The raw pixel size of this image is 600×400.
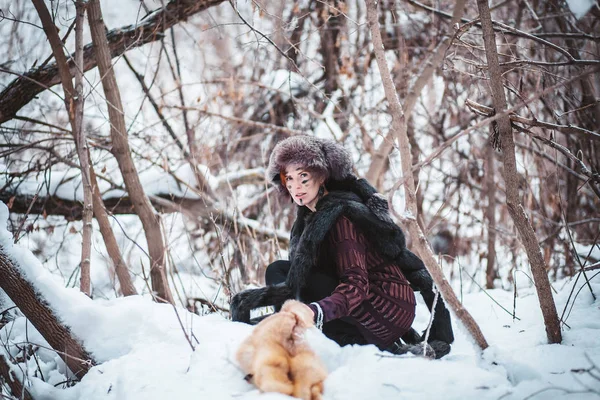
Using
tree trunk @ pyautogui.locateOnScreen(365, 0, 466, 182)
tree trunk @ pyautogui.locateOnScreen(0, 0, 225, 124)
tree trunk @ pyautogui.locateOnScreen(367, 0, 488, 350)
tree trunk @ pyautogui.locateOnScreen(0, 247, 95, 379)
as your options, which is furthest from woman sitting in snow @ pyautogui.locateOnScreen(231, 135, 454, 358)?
tree trunk @ pyautogui.locateOnScreen(0, 0, 225, 124)

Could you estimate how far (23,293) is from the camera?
6.12ft

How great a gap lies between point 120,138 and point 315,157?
59.8 inches

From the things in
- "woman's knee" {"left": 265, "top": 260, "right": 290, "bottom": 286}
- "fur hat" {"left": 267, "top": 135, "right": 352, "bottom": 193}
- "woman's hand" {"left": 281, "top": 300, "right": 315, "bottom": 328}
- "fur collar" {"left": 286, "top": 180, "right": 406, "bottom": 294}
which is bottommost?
"woman's hand" {"left": 281, "top": 300, "right": 315, "bottom": 328}

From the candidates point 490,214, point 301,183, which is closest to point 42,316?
point 301,183

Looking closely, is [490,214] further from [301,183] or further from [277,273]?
[301,183]

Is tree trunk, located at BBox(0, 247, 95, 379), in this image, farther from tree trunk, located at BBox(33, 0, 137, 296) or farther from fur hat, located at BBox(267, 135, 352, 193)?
fur hat, located at BBox(267, 135, 352, 193)

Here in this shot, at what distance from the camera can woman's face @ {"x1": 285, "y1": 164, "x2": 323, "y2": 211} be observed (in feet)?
7.16

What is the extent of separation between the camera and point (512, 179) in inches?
75.7

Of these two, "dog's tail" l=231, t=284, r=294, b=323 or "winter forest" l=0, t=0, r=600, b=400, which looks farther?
"dog's tail" l=231, t=284, r=294, b=323

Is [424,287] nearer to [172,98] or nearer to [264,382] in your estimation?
[264,382]

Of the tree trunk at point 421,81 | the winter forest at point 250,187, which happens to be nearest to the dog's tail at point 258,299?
the winter forest at point 250,187

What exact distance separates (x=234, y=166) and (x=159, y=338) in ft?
12.4

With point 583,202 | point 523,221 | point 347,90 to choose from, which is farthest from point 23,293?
point 583,202

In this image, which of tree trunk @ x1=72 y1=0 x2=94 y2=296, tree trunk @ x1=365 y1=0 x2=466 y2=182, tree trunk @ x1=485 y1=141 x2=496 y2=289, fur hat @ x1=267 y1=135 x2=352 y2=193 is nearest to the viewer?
fur hat @ x1=267 y1=135 x2=352 y2=193
